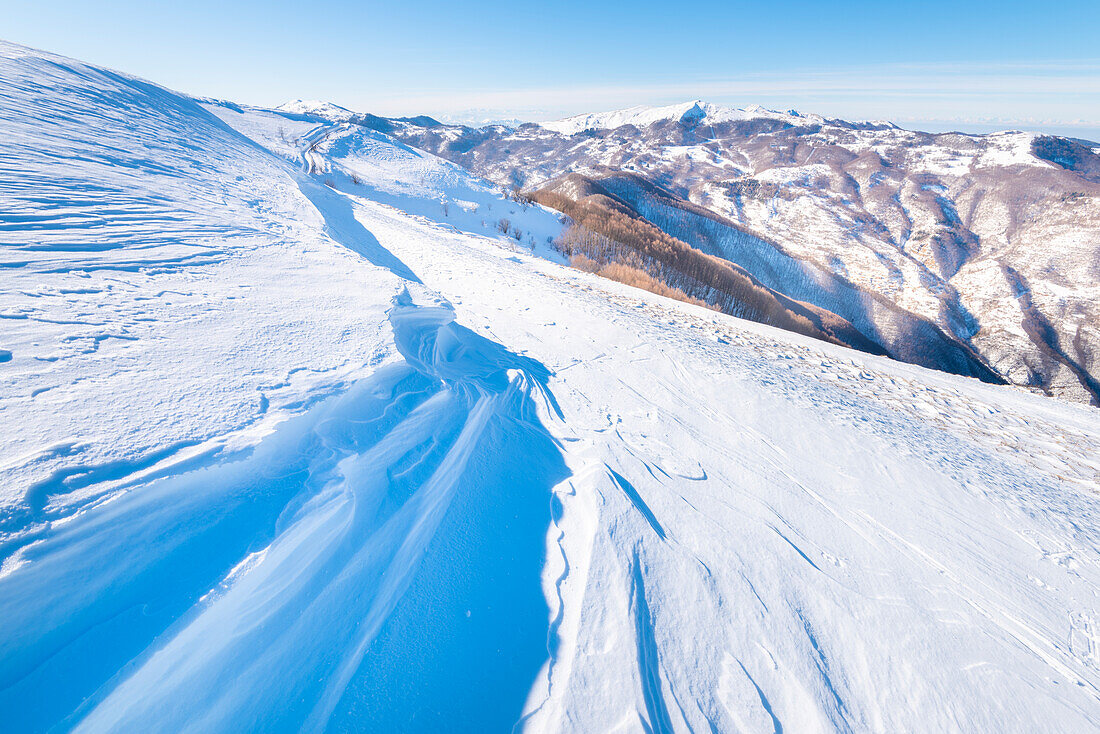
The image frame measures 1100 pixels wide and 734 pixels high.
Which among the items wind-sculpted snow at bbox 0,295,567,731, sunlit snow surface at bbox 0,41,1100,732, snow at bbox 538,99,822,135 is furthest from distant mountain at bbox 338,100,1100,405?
wind-sculpted snow at bbox 0,295,567,731

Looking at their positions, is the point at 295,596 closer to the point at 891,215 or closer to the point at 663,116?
the point at 891,215

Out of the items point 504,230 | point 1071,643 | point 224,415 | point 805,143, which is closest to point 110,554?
point 224,415

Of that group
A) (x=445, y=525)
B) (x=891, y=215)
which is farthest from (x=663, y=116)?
(x=445, y=525)

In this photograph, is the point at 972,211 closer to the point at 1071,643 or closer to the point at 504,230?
the point at 504,230

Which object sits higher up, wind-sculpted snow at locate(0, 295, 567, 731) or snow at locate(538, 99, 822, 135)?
snow at locate(538, 99, 822, 135)

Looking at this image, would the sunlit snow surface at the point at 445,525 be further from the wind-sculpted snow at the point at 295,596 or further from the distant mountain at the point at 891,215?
the distant mountain at the point at 891,215

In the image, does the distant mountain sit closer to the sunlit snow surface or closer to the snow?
the snow
